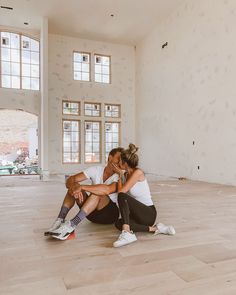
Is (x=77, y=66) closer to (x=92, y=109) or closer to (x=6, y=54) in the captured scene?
(x=92, y=109)

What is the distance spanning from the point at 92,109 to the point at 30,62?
10.3 feet

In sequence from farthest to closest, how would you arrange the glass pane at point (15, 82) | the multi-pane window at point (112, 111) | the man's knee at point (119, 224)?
A: the multi-pane window at point (112, 111)
the glass pane at point (15, 82)
the man's knee at point (119, 224)

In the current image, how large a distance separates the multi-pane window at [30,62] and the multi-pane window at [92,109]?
2.14m

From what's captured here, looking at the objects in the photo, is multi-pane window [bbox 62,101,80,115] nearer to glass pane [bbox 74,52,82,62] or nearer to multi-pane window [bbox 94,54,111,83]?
multi-pane window [bbox 94,54,111,83]

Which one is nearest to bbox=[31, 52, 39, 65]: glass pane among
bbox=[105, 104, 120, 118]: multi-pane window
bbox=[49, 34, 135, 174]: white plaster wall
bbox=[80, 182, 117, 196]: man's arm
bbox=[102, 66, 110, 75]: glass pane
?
bbox=[49, 34, 135, 174]: white plaster wall

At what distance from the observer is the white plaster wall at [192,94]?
666cm

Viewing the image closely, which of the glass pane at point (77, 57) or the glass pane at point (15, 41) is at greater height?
the glass pane at point (15, 41)

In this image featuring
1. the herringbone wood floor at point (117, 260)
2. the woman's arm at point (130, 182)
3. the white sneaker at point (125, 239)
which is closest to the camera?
the herringbone wood floor at point (117, 260)

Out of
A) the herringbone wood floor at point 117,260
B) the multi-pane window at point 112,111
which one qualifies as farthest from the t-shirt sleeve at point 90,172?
the multi-pane window at point 112,111

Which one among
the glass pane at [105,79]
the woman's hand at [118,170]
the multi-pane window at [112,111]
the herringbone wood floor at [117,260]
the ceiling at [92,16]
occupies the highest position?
the ceiling at [92,16]

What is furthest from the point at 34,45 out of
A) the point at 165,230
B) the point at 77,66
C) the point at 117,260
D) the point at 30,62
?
the point at 117,260

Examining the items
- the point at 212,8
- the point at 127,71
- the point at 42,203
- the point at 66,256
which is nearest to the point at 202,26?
the point at 212,8

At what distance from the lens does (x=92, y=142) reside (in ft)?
37.8

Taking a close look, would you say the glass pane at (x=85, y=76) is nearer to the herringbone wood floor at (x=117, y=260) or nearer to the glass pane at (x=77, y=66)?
the glass pane at (x=77, y=66)
